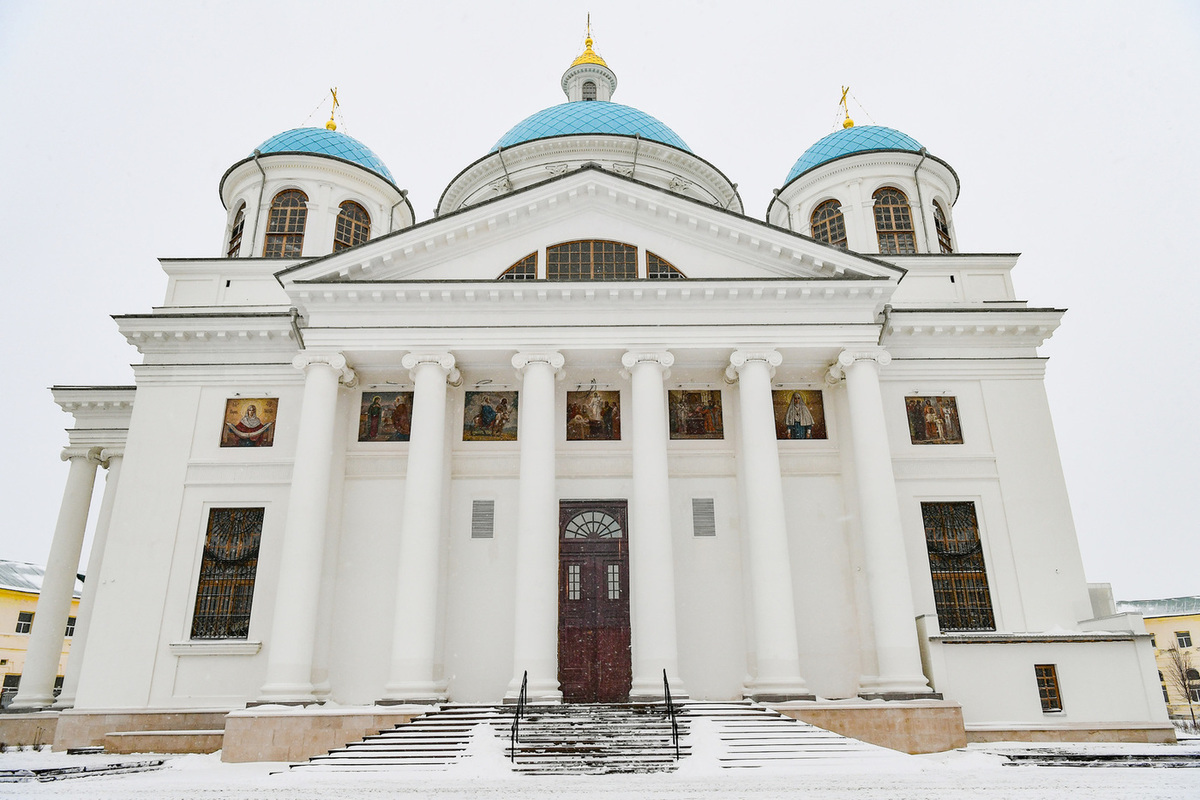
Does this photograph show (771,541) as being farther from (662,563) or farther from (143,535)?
(143,535)

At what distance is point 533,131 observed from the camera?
2472 centimetres

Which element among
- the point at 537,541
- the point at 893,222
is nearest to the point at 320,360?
the point at 537,541

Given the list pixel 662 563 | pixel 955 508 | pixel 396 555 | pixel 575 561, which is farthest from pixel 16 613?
pixel 955 508

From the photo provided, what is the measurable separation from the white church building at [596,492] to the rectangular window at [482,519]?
0.08 meters

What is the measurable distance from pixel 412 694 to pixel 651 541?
4794mm

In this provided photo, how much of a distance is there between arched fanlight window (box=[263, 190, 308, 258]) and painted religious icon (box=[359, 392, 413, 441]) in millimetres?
5377

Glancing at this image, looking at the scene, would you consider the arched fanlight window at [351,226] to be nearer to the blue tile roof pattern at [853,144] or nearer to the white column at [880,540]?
the blue tile roof pattern at [853,144]

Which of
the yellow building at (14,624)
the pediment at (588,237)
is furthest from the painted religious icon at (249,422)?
the yellow building at (14,624)

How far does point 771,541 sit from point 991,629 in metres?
5.15

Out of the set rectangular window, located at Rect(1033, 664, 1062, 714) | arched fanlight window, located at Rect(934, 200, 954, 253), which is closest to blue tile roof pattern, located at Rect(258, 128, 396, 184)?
arched fanlight window, located at Rect(934, 200, 954, 253)

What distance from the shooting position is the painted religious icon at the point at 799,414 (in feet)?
57.1

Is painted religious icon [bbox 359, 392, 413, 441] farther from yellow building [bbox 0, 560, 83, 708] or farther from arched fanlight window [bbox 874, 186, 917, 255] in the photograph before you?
yellow building [bbox 0, 560, 83, 708]

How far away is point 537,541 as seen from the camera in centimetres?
1473

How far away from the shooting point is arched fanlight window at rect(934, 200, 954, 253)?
2138cm
